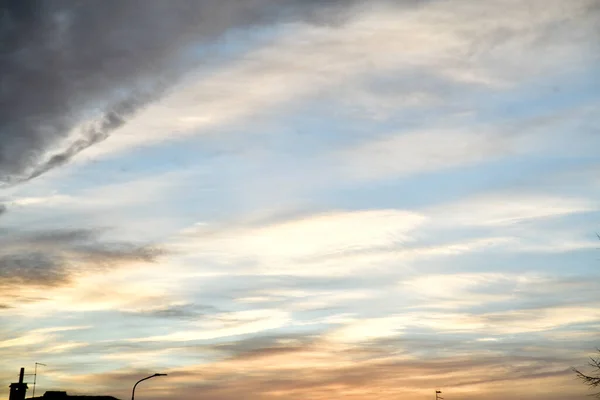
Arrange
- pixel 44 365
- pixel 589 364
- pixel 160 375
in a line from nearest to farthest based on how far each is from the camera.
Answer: pixel 589 364
pixel 160 375
pixel 44 365

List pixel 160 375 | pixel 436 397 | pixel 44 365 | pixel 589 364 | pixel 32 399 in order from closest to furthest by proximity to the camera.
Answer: pixel 589 364 < pixel 160 375 < pixel 44 365 < pixel 32 399 < pixel 436 397

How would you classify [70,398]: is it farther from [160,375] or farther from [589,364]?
[589,364]

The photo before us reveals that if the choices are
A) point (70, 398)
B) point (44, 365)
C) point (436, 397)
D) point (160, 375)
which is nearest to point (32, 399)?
point (70, 398)

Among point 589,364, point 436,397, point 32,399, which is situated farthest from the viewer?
point 436,397

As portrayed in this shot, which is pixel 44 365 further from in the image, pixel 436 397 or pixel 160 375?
pixel 436 397

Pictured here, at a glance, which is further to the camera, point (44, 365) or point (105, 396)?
point (105, 396)

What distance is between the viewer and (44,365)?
92.2 meters

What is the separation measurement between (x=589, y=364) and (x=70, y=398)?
Result: 84094 millimetres

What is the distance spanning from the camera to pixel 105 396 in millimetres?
108188

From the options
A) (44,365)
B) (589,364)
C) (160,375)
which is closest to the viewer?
(589,364)

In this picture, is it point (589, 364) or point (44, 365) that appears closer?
point (589, 364)

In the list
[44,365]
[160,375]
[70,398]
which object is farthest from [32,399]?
[160,375]

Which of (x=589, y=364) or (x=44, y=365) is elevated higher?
(x=44, y=365)

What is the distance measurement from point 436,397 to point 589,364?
112 m
